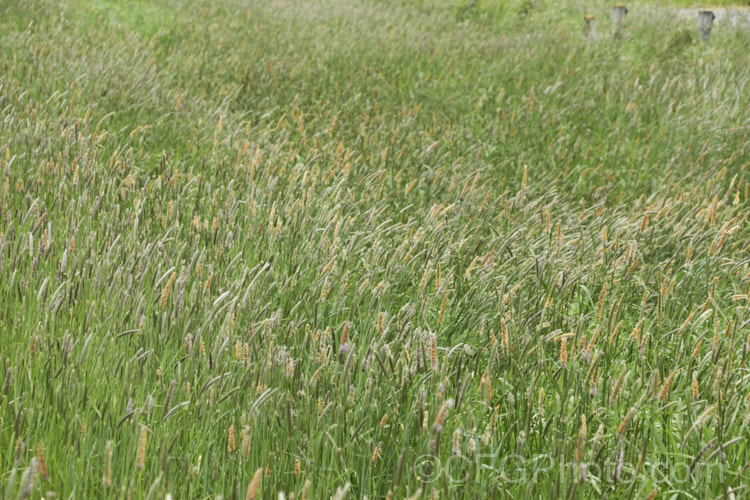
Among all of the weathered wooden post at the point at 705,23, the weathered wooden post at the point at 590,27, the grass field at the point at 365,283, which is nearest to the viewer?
A: the grass field at the point at 365,283

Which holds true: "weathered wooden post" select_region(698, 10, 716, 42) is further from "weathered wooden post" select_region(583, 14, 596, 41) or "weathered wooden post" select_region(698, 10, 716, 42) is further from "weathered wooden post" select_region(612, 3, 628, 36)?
"weathered wooden post" select_region(583, 14, 596, 41)

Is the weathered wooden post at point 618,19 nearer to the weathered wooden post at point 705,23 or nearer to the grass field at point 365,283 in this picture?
the weathered wooden post at point 705,23

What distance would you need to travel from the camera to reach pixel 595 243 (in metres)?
3.41

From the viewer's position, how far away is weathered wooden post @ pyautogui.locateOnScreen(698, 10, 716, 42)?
10.1 meters

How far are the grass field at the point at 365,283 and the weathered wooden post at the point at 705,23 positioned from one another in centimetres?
221

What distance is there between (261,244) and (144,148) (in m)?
2.39

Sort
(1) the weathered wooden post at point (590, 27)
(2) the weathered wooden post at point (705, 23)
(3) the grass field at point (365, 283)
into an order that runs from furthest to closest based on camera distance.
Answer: (1) the weathered wooden post at point (590, 27) → (2) the weathered wooden post at point (705, 23) → (3) the grass field at point (365, 283)

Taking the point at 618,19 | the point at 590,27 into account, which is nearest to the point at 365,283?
the point at 590,27

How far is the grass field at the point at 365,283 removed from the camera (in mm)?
1687

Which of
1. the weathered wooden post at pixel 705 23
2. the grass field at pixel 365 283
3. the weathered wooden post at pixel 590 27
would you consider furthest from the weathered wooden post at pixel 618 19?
the grass field at pixel 365 283

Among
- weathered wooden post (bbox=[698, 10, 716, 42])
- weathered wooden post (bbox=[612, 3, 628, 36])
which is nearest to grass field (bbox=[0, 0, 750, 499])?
weathered wooden post (bbox=[698, 10, 716, 42])

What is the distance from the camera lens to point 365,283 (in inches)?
95.8

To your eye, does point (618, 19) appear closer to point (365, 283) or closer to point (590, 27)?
point (590, 27)

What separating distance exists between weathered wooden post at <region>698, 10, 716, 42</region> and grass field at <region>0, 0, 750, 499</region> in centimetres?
221
